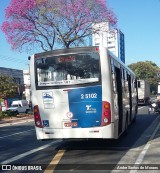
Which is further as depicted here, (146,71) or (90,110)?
(146,71)

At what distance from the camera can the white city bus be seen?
10.9m

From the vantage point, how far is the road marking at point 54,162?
28.4ft

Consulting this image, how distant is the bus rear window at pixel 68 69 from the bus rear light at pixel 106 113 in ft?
2.53

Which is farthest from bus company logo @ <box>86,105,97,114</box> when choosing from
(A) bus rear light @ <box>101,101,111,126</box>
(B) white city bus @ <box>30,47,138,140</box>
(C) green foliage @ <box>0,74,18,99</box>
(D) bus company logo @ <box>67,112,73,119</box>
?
(C) green foliage @ <box>0,74,18,99</box>

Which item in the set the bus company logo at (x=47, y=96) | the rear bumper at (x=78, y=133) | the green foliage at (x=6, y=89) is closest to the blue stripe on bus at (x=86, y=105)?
the rear bumper at (x=78, y=133)

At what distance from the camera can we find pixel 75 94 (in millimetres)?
11086

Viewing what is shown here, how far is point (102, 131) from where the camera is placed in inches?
424

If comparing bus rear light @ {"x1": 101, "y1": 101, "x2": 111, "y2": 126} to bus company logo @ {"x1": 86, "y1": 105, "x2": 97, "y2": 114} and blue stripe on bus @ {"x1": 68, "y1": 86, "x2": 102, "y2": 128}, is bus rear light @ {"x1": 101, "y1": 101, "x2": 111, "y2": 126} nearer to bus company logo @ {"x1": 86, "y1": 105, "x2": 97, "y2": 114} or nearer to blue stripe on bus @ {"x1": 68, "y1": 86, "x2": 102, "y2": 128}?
blue stripe on bus @ {"x1": 68, "y1": 86, "x2": 102, "y2": 128}

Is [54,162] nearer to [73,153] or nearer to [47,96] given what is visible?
[73,153]

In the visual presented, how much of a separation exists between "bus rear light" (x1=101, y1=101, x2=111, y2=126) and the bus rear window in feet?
2.53

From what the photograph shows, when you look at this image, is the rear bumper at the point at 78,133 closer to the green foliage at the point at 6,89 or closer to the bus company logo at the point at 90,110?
the bus company logo at the point at 90,110

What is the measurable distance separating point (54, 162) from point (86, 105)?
7.00ft

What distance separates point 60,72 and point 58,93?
668mm

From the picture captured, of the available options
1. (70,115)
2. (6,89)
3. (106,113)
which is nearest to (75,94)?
(70,115)
